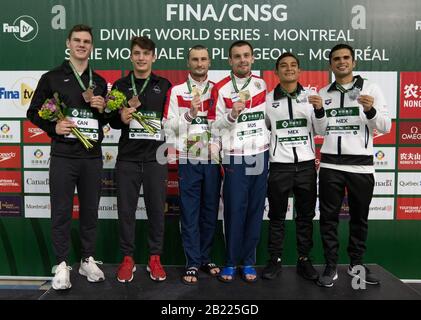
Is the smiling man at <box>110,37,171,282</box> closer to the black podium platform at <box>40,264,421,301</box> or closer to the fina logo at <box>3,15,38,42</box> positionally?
the black podium platform at <box>40,264,421,301</box>

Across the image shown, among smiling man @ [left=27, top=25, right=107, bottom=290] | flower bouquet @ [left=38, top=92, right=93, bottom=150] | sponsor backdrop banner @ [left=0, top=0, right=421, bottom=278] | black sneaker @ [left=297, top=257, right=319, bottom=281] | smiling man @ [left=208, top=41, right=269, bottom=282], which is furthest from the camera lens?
sponsor backdrop banner @ [left=0, top=0, right=421, bottom=278]

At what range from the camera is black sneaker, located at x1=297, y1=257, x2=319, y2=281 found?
9.43 feet

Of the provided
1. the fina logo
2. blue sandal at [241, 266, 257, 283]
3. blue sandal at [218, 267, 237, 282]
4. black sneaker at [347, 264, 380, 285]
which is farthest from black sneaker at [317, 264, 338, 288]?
the fina logo

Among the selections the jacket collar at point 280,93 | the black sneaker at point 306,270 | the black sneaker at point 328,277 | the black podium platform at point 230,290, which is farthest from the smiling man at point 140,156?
the black sneaker at point 328,277

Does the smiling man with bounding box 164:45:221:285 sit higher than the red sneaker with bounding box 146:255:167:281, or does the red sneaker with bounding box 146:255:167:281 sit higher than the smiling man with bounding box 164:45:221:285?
the smiling man with bounding box 164:45:221:285

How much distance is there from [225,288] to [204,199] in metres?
0.66

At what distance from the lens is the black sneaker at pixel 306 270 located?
2873mm

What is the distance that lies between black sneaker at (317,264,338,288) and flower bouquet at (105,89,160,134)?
5.29 feet

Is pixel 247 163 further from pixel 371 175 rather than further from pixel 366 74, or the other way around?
pixel 366 74

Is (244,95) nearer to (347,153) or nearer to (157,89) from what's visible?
(157,89)

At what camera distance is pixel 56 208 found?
2.71 m

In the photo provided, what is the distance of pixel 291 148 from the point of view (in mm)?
2779
